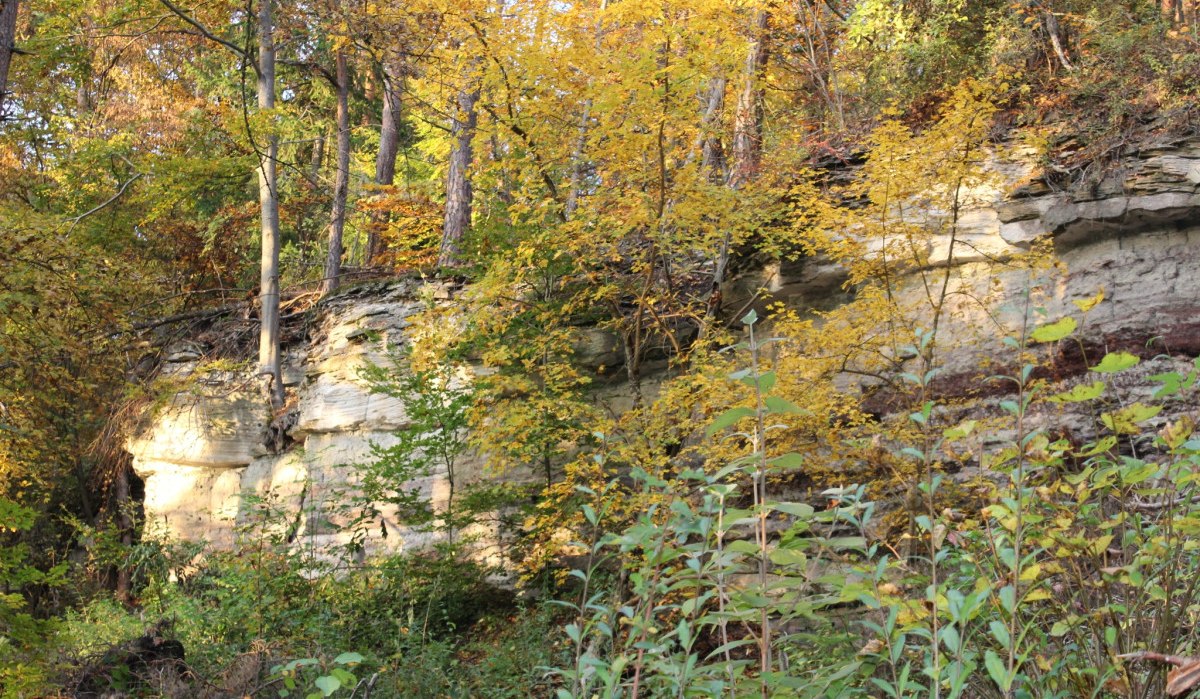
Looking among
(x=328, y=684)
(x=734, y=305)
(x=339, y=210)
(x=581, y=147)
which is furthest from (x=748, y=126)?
(x=328, y=684)

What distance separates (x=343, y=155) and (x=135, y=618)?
295 inches

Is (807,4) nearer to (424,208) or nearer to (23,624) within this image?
(424,208)

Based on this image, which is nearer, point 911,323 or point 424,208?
point 911,323

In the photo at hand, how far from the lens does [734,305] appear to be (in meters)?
10.0

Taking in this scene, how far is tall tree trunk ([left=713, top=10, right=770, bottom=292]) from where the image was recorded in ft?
30.7

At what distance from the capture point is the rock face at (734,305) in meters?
8.27

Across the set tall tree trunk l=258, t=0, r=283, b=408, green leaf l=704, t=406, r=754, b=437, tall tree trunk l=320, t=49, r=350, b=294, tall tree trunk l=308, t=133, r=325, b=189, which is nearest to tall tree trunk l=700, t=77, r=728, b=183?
tall tree trunk l=258, t=0, r=283, b=408

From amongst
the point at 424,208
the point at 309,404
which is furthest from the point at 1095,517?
the point at 424,208

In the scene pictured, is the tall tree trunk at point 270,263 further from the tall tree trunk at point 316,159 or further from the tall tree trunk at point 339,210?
the tall tree trunk at point 316,159

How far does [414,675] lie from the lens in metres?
5.95

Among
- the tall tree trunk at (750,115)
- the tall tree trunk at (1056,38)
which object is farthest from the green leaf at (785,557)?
the tall tree trunk at (1056,38)

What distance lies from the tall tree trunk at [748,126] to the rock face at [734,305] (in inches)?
30.8

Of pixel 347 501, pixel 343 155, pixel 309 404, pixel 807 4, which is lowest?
pixel 347 501

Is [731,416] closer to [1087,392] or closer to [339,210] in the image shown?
[1087,392]
